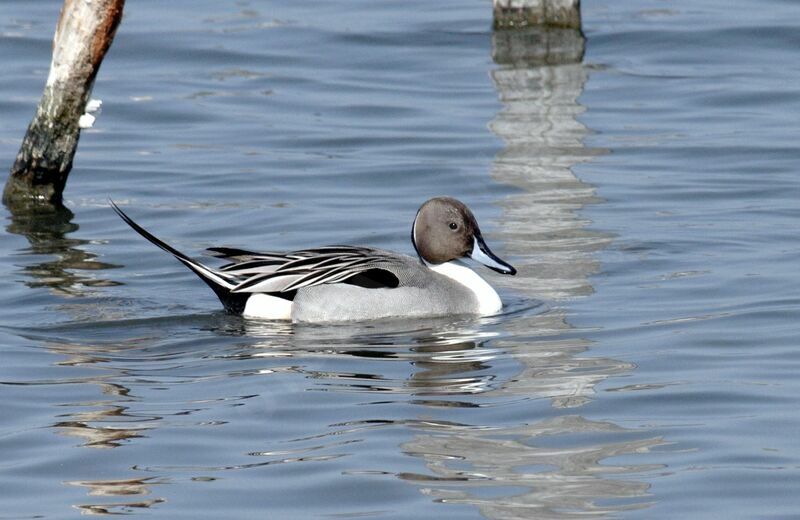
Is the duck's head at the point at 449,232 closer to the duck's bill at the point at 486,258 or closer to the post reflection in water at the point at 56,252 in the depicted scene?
the duck's bill at the point at 486,258

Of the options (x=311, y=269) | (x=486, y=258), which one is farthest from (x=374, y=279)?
(x=486, y=258)

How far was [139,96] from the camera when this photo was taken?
14656mm

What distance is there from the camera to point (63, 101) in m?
10.2

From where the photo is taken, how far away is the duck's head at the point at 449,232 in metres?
8.77

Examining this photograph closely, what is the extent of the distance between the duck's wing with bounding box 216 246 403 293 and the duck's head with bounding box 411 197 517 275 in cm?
29

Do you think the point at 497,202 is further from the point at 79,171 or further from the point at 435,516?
the point at 435,516

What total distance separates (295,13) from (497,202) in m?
7.40

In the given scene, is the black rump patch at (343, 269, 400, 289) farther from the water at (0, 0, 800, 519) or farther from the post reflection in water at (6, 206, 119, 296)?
the post reflection in water at (6, 206, 119, 296)

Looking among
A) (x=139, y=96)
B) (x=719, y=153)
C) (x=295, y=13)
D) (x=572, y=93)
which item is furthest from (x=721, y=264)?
(x=295, y=13)

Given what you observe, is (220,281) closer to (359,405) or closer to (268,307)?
(268,307)

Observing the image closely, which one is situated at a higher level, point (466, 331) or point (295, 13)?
point (295, 13)

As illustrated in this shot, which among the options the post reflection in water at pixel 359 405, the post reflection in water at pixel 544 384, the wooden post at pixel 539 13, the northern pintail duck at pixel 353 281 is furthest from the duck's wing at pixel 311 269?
the wooden post at pixel 539 13

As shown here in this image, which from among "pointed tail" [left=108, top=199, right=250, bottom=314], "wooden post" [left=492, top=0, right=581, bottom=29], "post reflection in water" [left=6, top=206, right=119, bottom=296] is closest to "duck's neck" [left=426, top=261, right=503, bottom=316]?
"pointed tail" [left=108, top=199, right=250, bottom=314]

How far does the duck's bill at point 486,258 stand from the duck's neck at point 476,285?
89 mm
